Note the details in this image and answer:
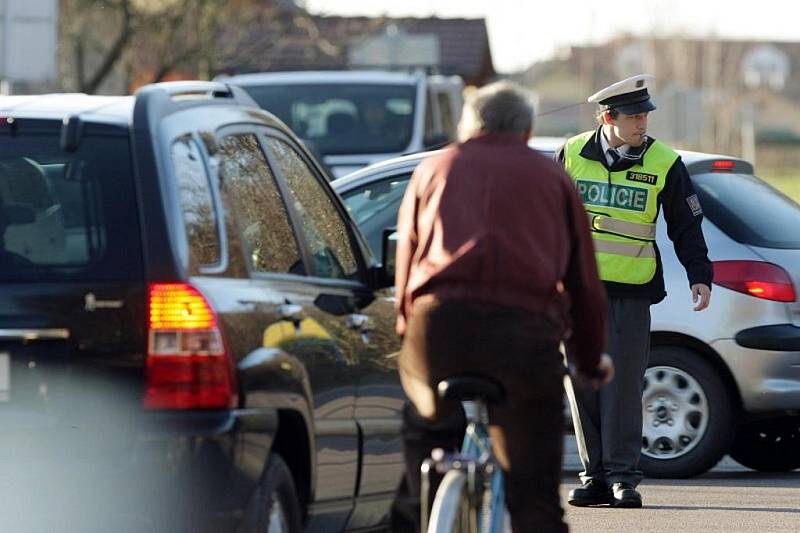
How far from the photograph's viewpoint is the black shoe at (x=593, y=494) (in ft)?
29.1

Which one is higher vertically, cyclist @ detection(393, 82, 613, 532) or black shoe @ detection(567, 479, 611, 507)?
cyclist @ detection(393, 82, 613, 532)

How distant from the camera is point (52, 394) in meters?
5.25

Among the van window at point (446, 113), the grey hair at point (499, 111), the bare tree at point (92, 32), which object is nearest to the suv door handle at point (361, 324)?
the grey hair at point (499, 111)

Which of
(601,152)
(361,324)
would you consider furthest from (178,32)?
(361,324)

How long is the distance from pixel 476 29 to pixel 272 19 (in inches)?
724

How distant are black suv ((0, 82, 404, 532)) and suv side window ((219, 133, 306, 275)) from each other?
19 mm

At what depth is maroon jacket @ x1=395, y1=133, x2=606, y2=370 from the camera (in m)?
5.21

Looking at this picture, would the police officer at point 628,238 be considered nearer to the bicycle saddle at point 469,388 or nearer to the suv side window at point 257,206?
the suv side window at point 257,206

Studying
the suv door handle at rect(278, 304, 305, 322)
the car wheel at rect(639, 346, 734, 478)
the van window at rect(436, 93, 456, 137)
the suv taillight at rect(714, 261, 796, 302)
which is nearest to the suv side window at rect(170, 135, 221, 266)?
the suv door handle at rect(278, 304, 305, 322)

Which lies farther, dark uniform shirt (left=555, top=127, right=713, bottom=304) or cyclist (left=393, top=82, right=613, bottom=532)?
dark uniform shirt (left=555, top=127, right=713, bottom=304)

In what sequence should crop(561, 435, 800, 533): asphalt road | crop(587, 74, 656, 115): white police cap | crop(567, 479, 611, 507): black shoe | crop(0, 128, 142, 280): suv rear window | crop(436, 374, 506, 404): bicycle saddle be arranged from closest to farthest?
crop(436, 374, 506, 404): bicycle saddle < crop(0, 128, 142, 280): suv rear window < crop(561, 435, 800, 533): asphalt road < crop(587, 74, 656, 115): white police cap < crop(567, 479, 611, 507): black shoe

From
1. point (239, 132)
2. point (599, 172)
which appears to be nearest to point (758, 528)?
point (599, 172)

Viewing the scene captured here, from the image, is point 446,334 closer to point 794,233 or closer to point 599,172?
point 599,172

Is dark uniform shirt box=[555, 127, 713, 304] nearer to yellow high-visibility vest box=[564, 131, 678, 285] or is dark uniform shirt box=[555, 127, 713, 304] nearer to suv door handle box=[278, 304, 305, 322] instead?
yellow high-visibility vest box=[564, 131, 678, 285]
